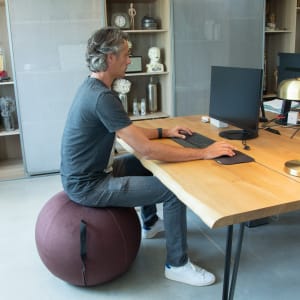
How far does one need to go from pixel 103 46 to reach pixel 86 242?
3.18ft

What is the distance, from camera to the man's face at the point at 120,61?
6.90ft

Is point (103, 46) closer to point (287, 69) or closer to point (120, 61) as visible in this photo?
point (120, 61)

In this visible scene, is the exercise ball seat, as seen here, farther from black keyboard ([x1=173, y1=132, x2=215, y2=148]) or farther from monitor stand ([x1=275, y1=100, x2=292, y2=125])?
monitor stand ([x1=275, y1=100, x2=292, y2=125])

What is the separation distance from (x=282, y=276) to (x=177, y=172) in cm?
92

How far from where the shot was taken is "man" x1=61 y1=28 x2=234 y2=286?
1995mm

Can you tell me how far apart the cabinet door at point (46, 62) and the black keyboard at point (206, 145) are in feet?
5.93

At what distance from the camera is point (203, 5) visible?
4.09 meters

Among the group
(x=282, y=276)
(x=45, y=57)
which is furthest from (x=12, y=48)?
(x=282, y=276)

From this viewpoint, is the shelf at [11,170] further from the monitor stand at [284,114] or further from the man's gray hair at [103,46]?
the monitor stand at [284,114]

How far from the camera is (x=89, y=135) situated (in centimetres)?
206

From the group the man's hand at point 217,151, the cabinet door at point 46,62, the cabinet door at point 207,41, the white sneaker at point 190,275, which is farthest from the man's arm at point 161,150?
the cabinet door at point 207,41

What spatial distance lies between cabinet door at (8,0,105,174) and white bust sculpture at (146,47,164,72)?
63 cm

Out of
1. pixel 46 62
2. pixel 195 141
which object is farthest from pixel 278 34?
pixel 195 141

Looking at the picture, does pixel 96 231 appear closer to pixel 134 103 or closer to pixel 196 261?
pixel 196 261
